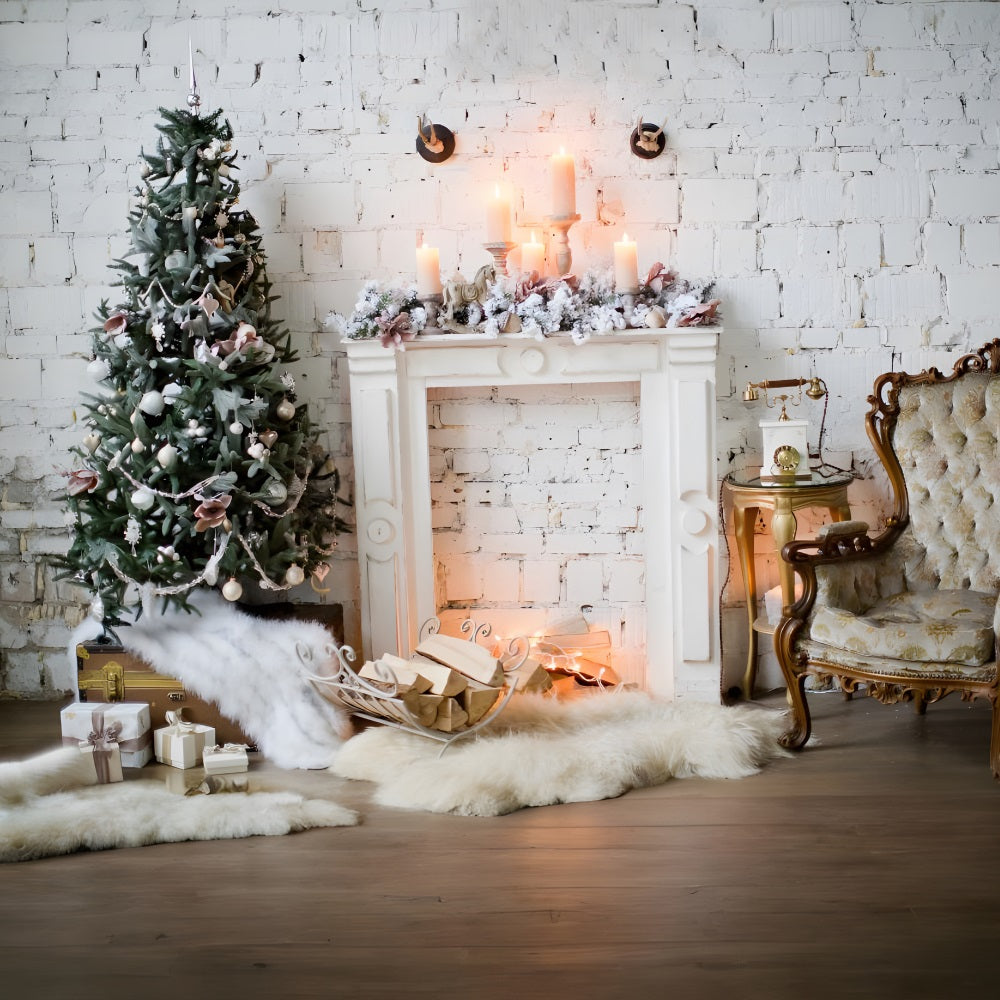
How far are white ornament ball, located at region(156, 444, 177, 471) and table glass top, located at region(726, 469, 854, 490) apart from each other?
6.72 feet

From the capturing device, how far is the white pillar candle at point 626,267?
166 inches

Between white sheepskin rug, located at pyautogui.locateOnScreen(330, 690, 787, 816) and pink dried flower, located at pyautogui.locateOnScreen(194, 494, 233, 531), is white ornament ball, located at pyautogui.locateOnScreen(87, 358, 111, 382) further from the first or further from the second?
white sheepskin rug, located at pyautogui.locateOnScreen(330, 690, 787, 816)

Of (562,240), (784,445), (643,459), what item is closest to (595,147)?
(562,240)

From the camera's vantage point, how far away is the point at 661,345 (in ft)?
14.2

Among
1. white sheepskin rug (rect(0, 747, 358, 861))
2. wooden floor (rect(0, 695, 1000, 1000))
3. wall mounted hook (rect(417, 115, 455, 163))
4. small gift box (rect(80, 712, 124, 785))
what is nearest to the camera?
wooden floor (rect(0, 695, 1000, 1000))

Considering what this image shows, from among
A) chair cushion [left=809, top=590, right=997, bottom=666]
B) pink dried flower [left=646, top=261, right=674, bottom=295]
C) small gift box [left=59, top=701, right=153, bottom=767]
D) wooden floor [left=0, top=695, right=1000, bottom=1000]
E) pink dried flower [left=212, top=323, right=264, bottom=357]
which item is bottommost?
wooden floor [left=0, top=695, right=1000, bottom=1000]

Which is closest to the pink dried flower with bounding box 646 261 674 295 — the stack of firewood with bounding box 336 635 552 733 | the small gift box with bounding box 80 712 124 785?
the stack of firewood with bounding box 336 635 552 733

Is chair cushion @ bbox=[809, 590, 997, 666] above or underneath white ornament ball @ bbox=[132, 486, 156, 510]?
underneath

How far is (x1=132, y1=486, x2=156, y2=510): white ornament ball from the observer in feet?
12.5

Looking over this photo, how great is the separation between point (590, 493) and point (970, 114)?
206 cm

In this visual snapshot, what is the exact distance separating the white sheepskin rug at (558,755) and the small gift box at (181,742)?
49cm

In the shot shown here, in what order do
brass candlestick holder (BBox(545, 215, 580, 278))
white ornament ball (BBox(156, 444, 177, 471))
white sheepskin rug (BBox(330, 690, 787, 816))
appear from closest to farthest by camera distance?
1. white sheepskin rug (BBox(330, 690, 787, 816))
2. white ornament ball (BBox(156, 444, 177, 471))
3. brass candlestick holder (BBox(545, 215, 580, 278))

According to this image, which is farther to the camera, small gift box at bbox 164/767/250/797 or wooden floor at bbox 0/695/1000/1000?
small gift box at bbox 164/767/250/797

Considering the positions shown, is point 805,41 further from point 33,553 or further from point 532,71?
point 33,553
